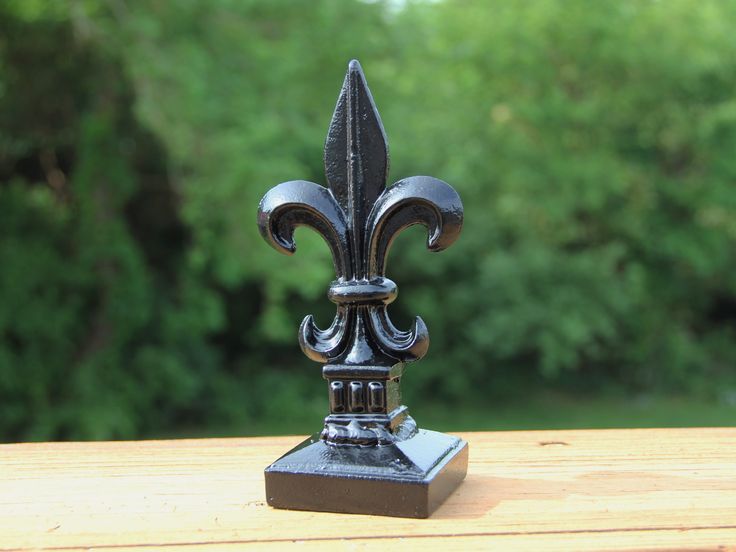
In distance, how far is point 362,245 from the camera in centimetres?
142

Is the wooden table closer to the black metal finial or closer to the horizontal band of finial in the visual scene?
the black metal finial

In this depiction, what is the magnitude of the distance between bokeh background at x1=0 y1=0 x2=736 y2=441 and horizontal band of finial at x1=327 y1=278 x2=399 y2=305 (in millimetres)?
4384

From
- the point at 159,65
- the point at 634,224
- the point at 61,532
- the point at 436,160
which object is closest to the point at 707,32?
the point at 634,224

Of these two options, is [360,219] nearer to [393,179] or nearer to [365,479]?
[365,479]

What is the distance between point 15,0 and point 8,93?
0.94m

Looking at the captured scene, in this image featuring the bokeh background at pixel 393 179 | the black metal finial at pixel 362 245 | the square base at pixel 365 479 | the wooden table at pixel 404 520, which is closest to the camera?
the wooden table at pixel 404 520

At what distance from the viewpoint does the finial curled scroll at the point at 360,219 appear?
1.40 m

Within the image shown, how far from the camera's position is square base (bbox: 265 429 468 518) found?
4.16 feet

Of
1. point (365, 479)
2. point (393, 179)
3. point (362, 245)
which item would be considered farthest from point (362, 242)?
point (393, 179)

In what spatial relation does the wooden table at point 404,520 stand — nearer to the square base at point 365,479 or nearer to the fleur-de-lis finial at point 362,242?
the square base at point 365,479

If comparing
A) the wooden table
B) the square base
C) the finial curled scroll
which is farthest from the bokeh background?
the square base

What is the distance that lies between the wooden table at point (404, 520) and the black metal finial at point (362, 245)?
0.63 feet

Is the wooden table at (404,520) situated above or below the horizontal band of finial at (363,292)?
below

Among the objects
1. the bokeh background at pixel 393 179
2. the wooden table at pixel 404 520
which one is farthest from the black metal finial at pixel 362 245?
the bokeh background at pixel 393 179
